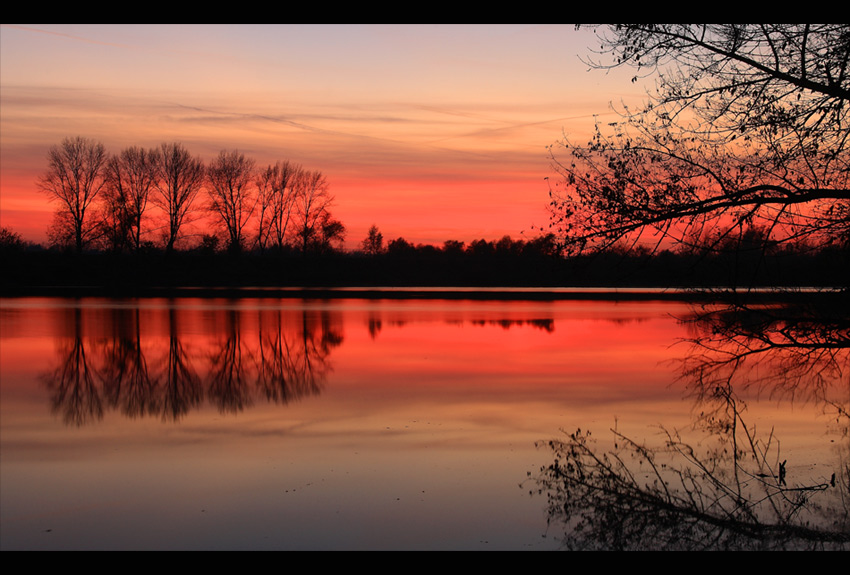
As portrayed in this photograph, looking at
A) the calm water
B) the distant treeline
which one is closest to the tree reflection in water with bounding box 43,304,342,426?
the calm water

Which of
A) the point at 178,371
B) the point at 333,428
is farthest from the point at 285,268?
the point at 333,428

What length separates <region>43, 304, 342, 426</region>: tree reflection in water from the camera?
11.0 m

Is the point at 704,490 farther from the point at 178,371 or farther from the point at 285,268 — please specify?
the point at 285,268

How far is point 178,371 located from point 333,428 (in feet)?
18.3

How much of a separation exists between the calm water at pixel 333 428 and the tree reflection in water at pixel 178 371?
0.07 meters

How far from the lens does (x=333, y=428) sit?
9352 mm

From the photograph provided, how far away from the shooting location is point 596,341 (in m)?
18.9

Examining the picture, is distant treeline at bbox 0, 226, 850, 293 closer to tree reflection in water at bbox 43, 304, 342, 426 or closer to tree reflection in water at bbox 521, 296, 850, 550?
tree reflection in water at bbox 43, 304, 342, 426

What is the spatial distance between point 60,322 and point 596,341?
15.1 metres

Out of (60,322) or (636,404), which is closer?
(636,404)
